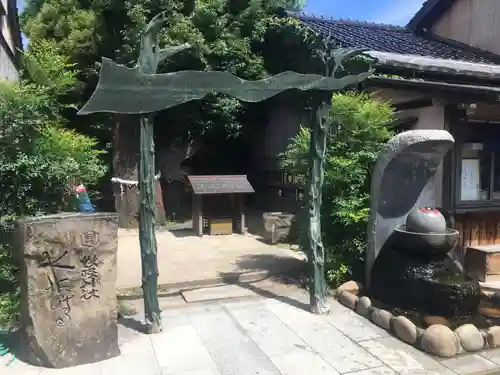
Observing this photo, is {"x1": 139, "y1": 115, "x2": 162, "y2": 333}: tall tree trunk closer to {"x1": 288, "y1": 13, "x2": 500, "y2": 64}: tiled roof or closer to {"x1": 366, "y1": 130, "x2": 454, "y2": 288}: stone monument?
{"x1": 366, "y1": 130, "x2": 454, "y2": 288}: stone monument

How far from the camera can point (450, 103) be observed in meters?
7.10

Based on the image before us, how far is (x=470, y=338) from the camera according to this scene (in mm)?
4289

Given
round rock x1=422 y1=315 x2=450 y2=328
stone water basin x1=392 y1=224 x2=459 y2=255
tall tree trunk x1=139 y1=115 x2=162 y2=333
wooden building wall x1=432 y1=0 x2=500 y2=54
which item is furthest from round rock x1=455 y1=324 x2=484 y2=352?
wooden building wall x1=432 y1=0 x2=500 y2=54

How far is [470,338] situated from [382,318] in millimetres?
961

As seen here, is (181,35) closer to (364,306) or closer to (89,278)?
(89,278)

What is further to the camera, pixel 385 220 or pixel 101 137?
pixel 101 137

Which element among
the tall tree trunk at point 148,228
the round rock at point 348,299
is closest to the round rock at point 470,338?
the round rock at point 348,299

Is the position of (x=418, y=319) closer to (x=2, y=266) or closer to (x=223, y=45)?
(x=2, y=266)

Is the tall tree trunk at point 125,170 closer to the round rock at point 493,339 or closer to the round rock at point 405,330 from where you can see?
the round rock at point 405,330

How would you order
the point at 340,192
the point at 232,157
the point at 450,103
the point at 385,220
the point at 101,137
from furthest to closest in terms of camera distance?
the point at 232,157 → the point at 101,137 → the point at 450,103 → the point at 340,192 → the point at 385,220

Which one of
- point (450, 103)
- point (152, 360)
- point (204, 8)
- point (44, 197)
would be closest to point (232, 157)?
point (204, 8)

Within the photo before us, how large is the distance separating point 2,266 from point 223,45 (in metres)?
8.24

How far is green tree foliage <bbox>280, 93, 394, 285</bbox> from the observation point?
6043 millimetres

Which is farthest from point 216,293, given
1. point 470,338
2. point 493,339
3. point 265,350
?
point 493,339
